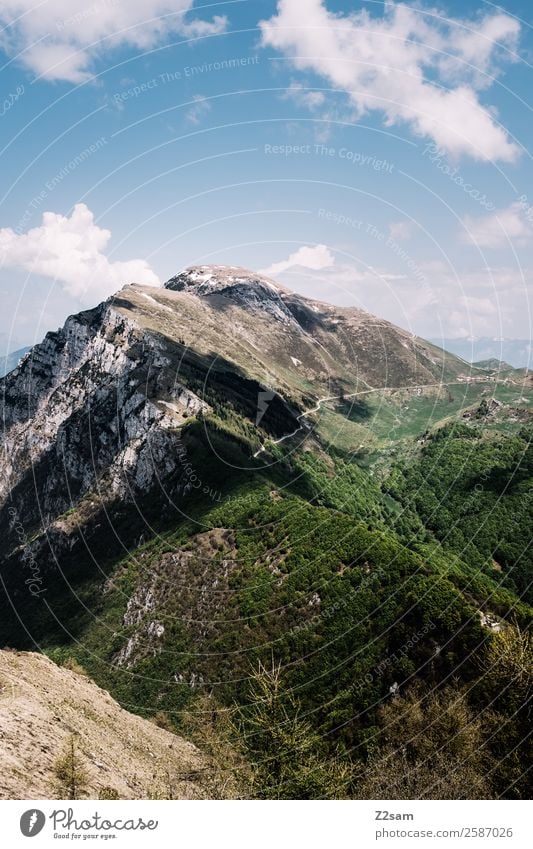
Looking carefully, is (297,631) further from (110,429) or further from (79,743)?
(110,429)

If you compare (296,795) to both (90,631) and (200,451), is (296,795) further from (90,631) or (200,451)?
(200,451)

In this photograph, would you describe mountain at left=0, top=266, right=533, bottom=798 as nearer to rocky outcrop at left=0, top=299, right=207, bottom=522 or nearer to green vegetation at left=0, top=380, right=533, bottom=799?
green vegetation at left=0, top=380, right=533, bottom=799

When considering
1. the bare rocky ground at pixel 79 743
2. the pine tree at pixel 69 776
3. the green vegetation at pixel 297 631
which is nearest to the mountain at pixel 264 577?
the green vegetation at pixel 297 631

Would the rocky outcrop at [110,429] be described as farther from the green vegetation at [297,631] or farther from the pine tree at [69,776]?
→ the pine tree at [69,776]

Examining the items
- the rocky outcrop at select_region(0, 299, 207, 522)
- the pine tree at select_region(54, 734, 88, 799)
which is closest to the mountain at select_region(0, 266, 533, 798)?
the rocky outcrop at select_region(0, 299, 207, 522)

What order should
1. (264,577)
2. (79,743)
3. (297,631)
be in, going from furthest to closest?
(264,577) → (297,631) → (79,743)

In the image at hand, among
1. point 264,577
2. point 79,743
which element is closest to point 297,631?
point 264,577
